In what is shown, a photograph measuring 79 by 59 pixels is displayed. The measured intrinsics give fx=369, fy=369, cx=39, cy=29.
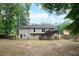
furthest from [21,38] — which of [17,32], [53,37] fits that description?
[53,37]

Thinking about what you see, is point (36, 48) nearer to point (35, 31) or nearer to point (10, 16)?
point (35, 31)

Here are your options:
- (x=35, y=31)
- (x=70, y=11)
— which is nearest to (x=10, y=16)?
(x=35, y=31)

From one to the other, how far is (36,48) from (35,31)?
153mm

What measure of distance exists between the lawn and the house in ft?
0.15

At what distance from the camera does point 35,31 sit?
3.31m

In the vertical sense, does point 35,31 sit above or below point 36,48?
above

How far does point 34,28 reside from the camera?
332 cm

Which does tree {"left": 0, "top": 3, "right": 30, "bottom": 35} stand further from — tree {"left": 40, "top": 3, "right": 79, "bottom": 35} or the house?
tree {"left": 40, "top": 3, "right": 79, "bottom": 35}

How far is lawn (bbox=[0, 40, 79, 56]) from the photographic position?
3.30m

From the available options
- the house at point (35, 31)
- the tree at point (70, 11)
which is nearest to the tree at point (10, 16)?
the house at point (35, 31)

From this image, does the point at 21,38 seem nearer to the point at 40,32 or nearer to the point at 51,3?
the point at 40,32

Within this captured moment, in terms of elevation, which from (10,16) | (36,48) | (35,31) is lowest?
(36,48)

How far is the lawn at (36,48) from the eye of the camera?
130 inches

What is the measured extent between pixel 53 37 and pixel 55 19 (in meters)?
0.17
